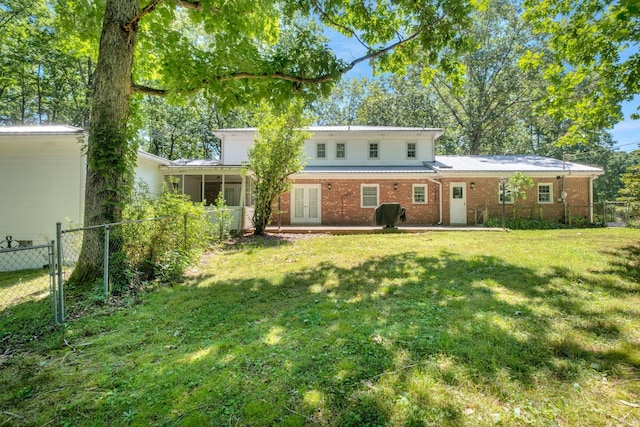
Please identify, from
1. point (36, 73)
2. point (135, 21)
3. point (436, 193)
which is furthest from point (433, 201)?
point (36, 73)

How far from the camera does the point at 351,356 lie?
2.89m

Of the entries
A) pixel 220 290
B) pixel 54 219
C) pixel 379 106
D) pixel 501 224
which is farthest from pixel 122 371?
pixel 379 106

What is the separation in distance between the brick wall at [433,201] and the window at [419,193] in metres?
0.17

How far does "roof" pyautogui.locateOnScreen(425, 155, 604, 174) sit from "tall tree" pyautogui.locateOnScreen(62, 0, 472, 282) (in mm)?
8330

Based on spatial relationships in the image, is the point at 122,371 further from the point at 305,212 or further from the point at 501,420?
the point at 305,212

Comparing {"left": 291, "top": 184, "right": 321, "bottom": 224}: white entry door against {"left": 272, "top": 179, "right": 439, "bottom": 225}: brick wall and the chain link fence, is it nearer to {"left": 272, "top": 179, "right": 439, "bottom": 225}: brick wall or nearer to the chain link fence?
{"left": 272, "top": 179, "right": 439, "bottom": 225}: brick wall

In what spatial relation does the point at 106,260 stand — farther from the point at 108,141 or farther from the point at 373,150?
the point at 373,150

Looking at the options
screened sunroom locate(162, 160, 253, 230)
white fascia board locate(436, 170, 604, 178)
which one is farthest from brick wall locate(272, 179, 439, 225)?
screened sunroom locate(162, 160, 253, 230)

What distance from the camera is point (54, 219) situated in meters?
9.33

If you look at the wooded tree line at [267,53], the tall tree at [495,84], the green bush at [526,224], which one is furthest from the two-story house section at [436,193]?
the tall tree at [495,84]

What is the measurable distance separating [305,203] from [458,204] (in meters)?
7.97

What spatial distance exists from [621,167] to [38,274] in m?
51.5

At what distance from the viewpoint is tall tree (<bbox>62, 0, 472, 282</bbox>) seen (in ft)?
18.0

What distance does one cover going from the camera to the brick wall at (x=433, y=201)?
51.2ft
